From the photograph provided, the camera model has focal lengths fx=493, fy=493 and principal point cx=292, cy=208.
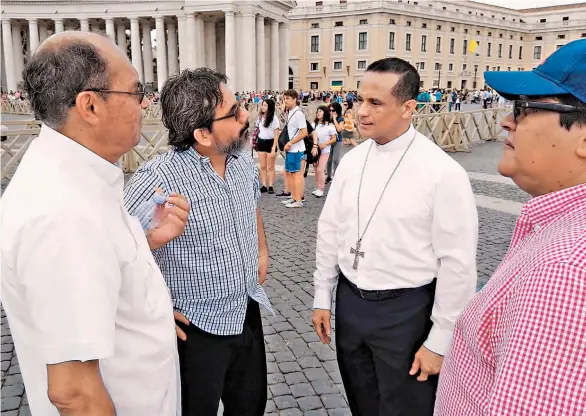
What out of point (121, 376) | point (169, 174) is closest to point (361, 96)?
point (169, 174)

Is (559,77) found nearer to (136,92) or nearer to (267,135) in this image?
(136,92)

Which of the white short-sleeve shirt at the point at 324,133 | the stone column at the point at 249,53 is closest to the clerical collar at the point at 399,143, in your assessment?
the white short-sleeve shirt at the point at 324,133

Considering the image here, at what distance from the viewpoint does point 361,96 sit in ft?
7.66

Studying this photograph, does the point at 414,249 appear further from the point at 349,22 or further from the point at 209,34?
the point at 349,22

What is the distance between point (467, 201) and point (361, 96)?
71 centimetres

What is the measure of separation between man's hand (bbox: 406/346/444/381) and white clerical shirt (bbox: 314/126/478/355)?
0.03 metres

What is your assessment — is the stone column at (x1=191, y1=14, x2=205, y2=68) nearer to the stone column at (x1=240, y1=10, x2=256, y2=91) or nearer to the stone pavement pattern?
the stone column at (x1=240, y1=10, x2=256, y2=91)

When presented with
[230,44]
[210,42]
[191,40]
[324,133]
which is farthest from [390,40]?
[324,133]

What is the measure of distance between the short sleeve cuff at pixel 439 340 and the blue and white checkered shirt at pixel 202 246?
80cm

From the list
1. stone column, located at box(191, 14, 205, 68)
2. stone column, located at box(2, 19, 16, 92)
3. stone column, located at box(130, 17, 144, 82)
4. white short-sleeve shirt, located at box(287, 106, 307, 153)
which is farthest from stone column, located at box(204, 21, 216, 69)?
white short-sleeve shirt, located at box(287, 106, 307, 153)

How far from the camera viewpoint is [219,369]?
208 cm

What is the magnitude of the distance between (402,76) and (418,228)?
2.33ft

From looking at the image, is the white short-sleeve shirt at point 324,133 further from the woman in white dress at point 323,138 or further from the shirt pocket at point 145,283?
the shirt pocket at point 145,283

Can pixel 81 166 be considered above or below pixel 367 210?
above
